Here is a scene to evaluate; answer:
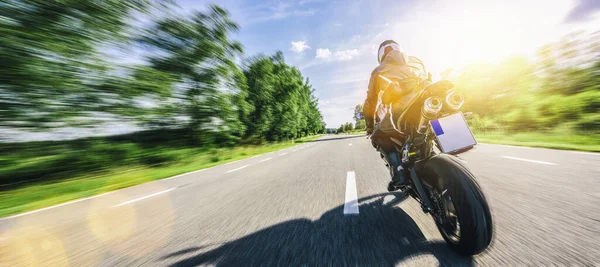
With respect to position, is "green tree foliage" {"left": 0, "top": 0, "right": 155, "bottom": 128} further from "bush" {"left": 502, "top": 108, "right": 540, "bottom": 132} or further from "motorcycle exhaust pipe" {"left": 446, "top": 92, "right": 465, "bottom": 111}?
"bush" {"left": 502, "top": 108, "right": 540, "bottom": 132}

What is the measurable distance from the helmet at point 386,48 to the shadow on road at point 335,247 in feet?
6.29

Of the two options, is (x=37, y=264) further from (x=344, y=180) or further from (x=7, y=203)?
(x=7, y=203)

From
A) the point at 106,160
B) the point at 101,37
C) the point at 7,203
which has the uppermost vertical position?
the point at 101,37

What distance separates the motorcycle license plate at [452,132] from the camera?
1.88 metres

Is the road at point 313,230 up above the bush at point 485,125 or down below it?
above

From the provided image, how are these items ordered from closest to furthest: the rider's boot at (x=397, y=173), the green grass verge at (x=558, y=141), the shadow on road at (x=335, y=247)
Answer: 1. the shadow on road at (x=335, y=247)
2. the rider's boot at (x=397, y=173)
3. the green grass verge at (x=558, y=141)

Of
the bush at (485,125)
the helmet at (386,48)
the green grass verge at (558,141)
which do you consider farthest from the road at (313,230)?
the bush at (485,125)

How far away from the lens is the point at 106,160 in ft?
32.6

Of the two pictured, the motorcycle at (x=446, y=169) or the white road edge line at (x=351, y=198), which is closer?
the motorcycle at (x=446, y=169)

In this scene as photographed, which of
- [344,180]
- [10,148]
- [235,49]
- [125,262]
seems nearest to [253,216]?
Answer: [125,262]

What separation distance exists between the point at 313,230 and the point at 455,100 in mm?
1716

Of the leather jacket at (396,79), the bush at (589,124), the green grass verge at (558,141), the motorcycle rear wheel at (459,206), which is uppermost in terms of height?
the leather jacket at (396,79)

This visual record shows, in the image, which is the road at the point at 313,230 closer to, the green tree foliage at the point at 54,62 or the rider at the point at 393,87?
the rider at the point at 393,87

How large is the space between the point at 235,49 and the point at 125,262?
2487 centimetres
